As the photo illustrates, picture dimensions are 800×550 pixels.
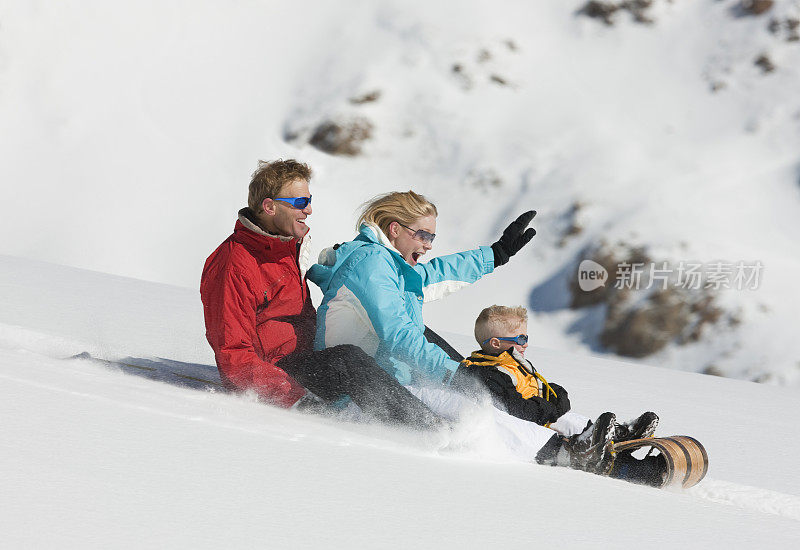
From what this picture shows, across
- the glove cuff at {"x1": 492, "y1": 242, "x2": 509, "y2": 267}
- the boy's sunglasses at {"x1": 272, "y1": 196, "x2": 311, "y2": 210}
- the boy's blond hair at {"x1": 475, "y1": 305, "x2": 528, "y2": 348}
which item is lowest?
the boy's blond hair at {"x1": 475, "y1": 305, "x2": 528, "y2": 348}

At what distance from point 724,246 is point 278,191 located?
1986 centimetres

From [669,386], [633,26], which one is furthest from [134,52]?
[669,386]

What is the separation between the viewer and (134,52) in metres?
26.4

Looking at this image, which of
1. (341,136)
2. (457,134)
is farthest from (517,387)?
(457,134)

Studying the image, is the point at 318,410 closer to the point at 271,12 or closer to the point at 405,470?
the point at 405,470

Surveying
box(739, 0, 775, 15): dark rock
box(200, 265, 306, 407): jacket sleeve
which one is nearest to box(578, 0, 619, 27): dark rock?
box(739, 0, 775, 15): dark rock

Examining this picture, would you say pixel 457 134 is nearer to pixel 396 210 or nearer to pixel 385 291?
pixel 396 210

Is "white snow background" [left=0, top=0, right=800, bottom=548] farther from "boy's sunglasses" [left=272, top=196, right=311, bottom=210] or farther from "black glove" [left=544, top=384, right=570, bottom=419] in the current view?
"black glove" [left=544, top=384, right=570, bottom=419]

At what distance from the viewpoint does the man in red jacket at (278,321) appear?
9.21 ft

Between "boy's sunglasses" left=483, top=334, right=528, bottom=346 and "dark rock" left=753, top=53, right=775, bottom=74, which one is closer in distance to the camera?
"boy's sunglasses" left=483, top=334, right=528, bottom=346

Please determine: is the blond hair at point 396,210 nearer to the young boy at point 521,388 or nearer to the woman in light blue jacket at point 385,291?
the woman in light blue jacket at point 385,291

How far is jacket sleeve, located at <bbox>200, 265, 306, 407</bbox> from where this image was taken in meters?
2.86

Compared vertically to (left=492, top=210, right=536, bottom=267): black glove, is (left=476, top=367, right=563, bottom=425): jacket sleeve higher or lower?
lower

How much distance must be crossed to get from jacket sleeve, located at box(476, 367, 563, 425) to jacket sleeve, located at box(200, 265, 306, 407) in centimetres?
65
